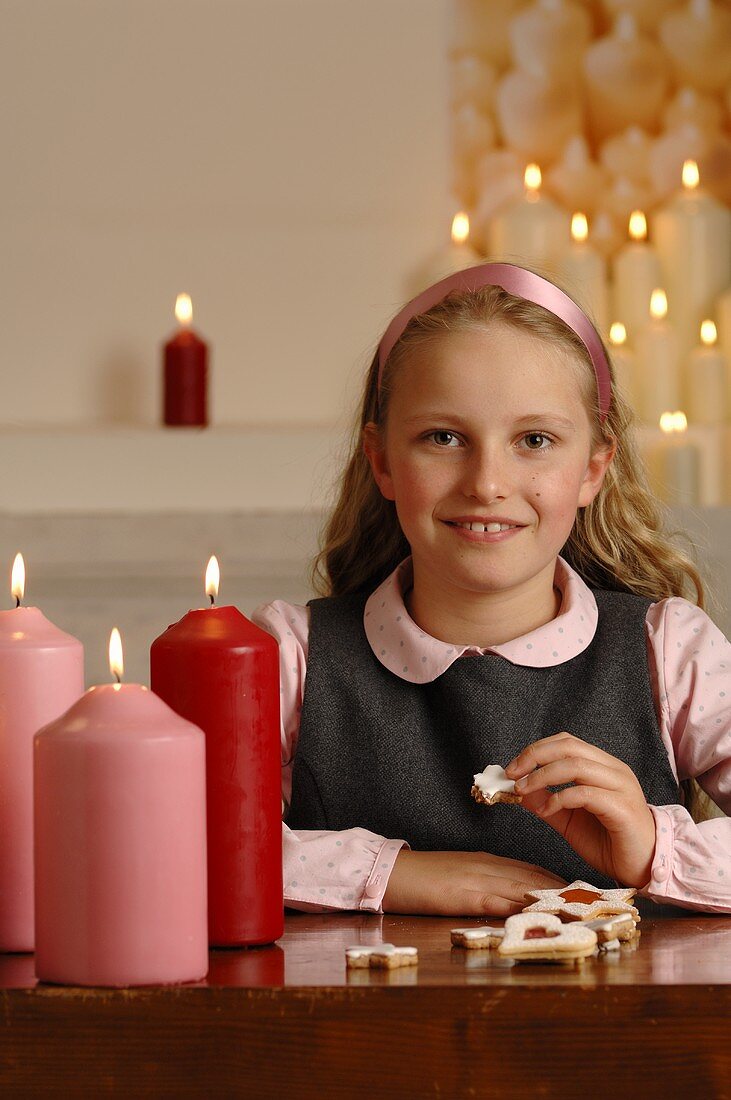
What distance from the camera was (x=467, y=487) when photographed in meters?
1.23

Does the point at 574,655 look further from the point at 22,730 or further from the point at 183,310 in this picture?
the point at 183,310

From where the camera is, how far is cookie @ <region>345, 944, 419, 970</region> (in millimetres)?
693

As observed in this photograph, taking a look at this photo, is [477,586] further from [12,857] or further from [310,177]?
[310,177]

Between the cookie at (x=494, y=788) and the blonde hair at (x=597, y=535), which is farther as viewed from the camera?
the blonde hair at (x=597, y=535)

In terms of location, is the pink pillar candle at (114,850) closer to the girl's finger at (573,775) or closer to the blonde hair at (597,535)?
the girl's finger at (573,775)

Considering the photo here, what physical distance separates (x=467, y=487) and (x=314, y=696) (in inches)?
9.9

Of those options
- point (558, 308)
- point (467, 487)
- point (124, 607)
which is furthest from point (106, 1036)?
point (124, 607)

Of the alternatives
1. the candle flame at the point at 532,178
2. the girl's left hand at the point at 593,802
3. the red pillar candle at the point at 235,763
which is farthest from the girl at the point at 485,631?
the candle flame at the point at 532,178

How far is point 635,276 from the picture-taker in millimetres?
2684

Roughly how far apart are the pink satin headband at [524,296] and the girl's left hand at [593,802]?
503mm

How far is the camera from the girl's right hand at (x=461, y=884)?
943 millimetres

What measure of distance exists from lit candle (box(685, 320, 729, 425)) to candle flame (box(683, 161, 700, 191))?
26 centimetres

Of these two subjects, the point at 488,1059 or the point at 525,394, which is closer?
the point at 488,1059

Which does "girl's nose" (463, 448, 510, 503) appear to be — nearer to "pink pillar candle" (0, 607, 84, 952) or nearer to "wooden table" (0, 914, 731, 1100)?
"pink pillar candle" (0, 607, 84, 952)
